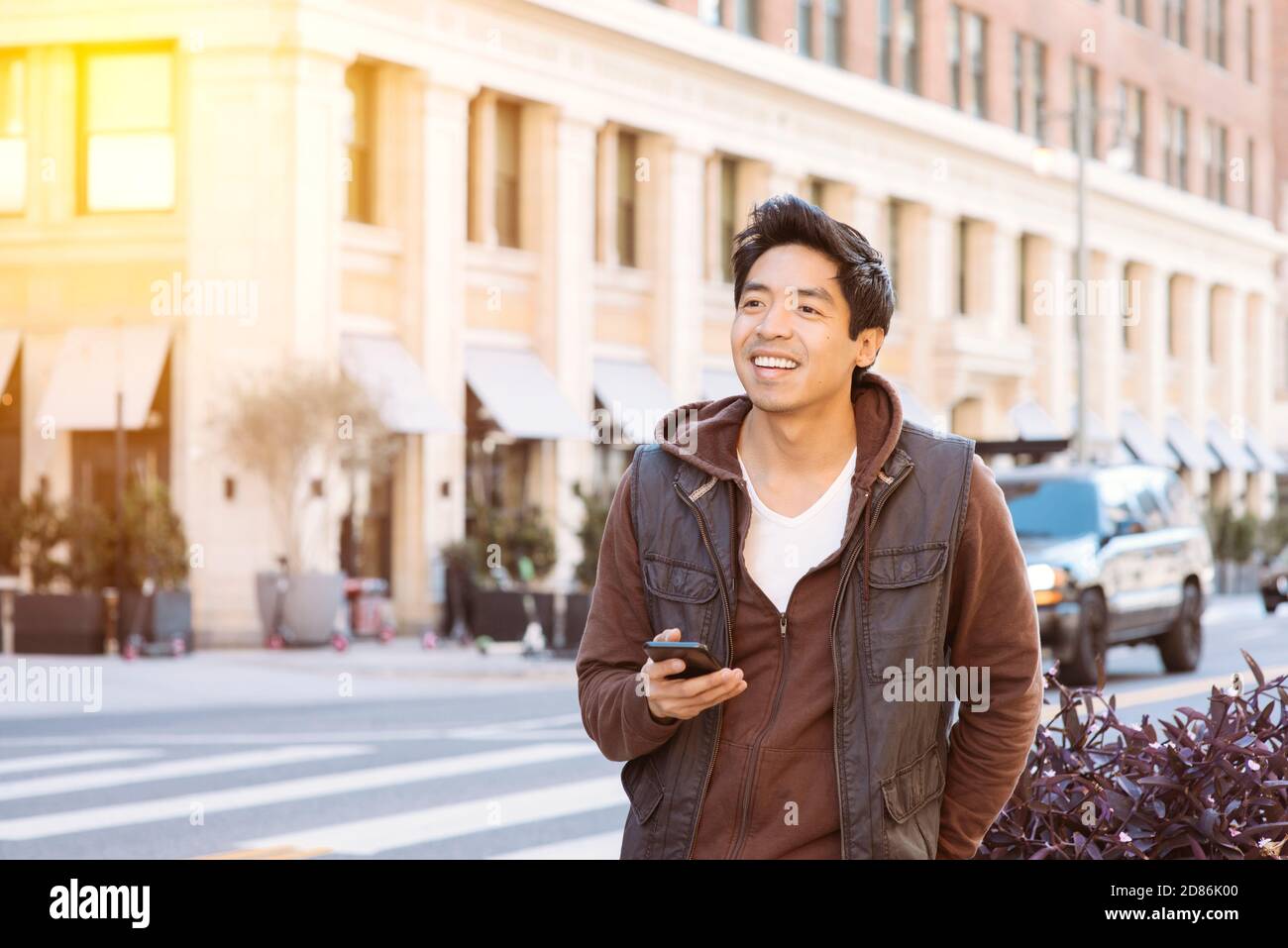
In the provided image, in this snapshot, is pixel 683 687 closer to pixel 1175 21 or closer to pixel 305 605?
pixel 305 605

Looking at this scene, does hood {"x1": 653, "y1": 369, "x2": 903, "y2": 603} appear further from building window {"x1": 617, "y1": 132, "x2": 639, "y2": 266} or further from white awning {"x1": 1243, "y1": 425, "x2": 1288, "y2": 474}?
white awning {"x1": 1243, "y1": 425, "x2": 1288, "y2": 474}

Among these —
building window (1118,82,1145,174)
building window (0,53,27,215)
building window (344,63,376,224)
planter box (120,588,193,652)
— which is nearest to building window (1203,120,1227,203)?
building window (1118,82,1145,174)

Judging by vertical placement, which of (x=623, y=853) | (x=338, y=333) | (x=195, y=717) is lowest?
(x=195, y=717)

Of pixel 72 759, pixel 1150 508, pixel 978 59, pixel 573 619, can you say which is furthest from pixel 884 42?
pixel 72 759

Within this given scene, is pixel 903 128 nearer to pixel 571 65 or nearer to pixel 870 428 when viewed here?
pixel 571 65

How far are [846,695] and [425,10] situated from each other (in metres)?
26.7

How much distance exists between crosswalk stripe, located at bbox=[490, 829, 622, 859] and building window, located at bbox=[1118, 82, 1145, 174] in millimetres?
43267

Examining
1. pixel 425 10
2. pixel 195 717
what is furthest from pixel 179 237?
pixel 195 717

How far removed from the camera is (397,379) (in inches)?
1098

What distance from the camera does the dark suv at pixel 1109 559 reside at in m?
16.4

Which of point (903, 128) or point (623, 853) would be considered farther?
point (903, 128)

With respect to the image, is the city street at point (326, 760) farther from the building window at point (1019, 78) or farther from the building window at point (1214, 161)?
the building window at point (1214, 161)

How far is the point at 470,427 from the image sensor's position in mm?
30016

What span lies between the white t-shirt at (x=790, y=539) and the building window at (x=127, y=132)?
25001 mm
